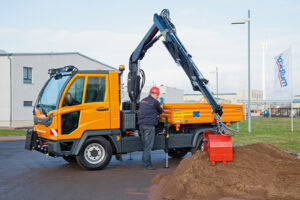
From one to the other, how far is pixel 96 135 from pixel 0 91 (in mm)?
21274

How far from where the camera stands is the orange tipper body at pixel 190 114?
8727mm

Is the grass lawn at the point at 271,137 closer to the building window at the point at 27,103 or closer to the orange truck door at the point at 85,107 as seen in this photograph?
the building window at the point at 27,103

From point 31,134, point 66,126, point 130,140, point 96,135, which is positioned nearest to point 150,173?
point 130,140

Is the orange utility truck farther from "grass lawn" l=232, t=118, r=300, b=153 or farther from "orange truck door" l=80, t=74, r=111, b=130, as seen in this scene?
"grass lawn" l=232, t=118, r=300, b=153

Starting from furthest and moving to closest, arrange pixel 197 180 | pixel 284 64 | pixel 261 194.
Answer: pixel 284 64
pixel 197 180
pixel 261 194

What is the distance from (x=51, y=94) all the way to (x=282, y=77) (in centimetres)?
1540

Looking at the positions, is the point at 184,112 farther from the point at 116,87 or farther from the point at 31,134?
the point at 31,134

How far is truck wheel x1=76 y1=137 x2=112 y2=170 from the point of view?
316 inches

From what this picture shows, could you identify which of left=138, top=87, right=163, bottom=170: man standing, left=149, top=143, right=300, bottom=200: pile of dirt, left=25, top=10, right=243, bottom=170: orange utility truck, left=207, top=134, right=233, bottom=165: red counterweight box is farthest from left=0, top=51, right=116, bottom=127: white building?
left=207, top=134, right=233, bottom=165: red counterweight box

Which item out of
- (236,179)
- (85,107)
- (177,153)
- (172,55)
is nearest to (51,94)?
(85,107)

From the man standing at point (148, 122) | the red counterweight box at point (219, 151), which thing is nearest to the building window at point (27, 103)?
the man standing at point (148, 122)

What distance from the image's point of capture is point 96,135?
26.9 ft

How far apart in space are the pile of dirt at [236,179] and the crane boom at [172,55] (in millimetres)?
1616

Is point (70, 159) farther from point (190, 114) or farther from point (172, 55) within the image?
point (172, 55)
